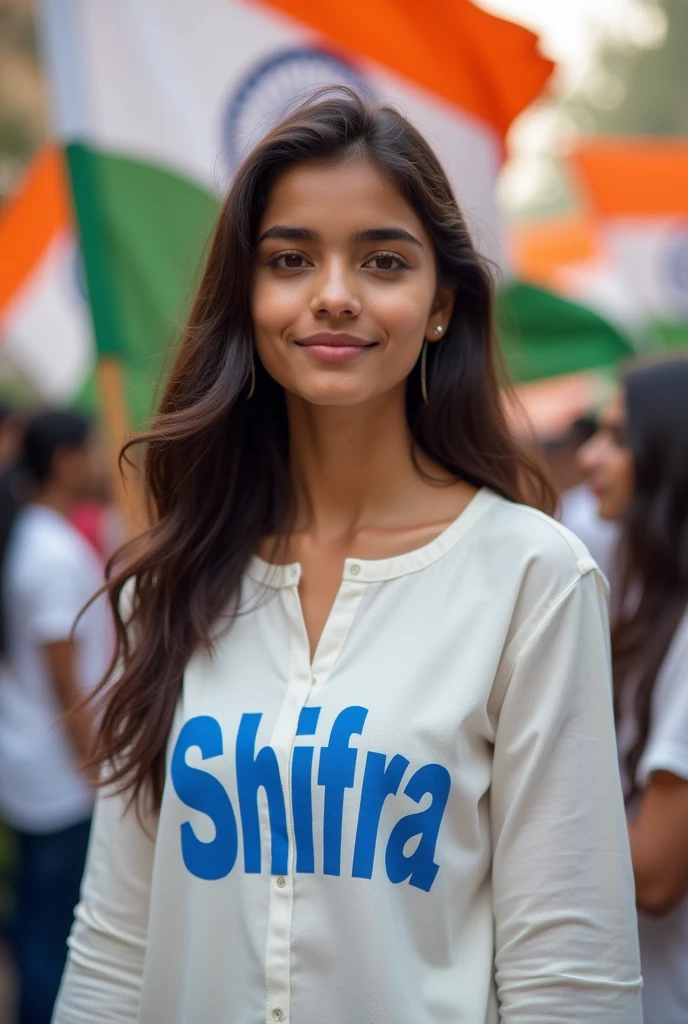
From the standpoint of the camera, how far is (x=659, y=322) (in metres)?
7.49

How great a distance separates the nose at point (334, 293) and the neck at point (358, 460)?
22 cm

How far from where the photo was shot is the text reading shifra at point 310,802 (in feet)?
5.24

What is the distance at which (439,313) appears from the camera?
187cm

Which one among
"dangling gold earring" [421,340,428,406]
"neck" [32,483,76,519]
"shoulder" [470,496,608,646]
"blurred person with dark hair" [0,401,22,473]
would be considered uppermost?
"blurred person with dark hair" [0,401,22,473]

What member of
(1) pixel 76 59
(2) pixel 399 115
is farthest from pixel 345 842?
(1) pixel 76 59

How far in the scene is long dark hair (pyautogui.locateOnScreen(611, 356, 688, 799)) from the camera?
240 centimetres

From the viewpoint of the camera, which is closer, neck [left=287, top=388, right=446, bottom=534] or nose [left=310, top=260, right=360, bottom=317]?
nose [left=310, top=260, right=360, bottom=317]

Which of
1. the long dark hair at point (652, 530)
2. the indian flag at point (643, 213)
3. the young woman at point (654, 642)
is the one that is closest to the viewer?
the young woman at point (654, 642)

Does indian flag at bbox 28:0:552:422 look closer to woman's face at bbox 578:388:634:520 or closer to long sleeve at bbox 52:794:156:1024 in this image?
woman's face at bbox 578:388:634:520

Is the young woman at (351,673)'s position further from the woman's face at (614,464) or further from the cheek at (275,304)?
the woman's face at (614,464)

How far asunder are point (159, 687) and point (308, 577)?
0.30m

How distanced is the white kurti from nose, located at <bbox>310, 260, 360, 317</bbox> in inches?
15.2

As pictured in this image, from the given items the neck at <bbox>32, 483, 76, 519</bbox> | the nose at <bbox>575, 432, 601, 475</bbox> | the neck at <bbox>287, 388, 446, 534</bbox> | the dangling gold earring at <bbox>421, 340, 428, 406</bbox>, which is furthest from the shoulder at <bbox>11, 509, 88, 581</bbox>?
the dangling gold earring at <bbox>421, 340, 428, 406</bbox>

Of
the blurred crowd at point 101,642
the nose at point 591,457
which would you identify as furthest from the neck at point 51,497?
the nose at point 591,457
